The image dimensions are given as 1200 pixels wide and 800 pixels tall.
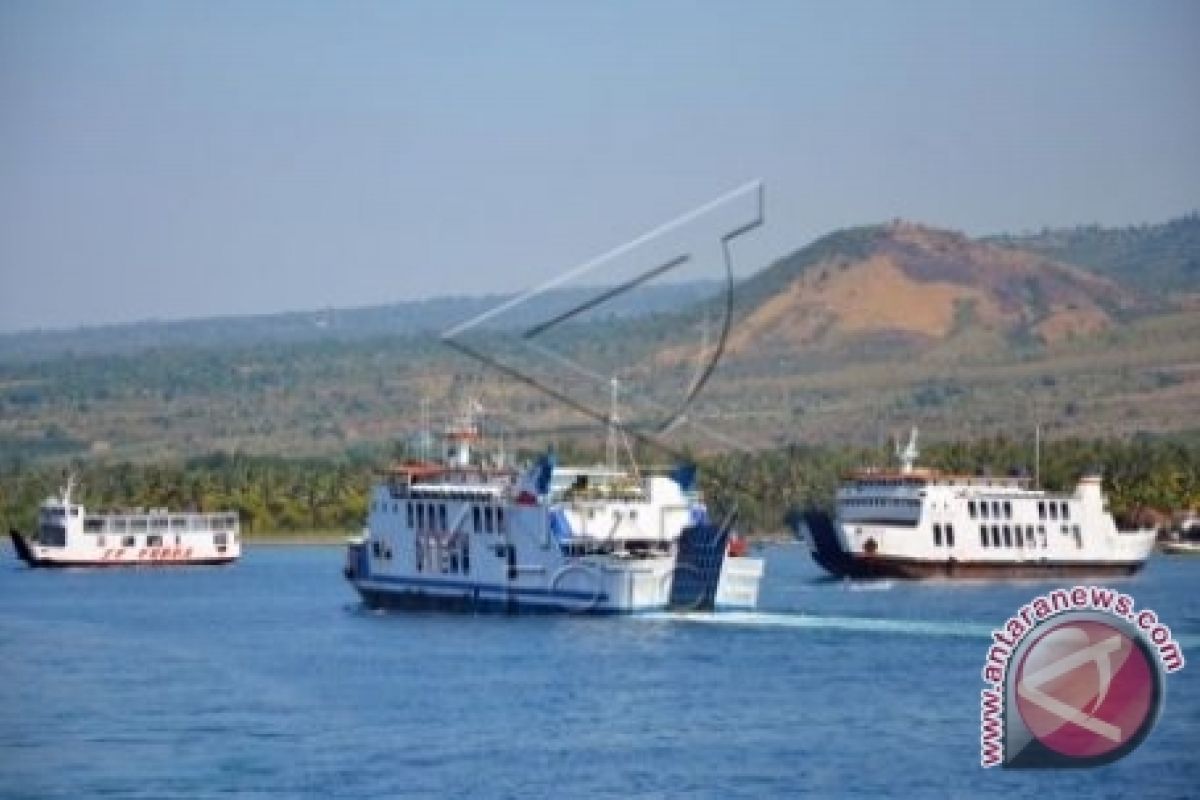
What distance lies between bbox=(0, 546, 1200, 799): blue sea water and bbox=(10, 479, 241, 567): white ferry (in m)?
35.7

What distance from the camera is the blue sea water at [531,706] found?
42.4 metres

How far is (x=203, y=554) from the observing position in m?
116

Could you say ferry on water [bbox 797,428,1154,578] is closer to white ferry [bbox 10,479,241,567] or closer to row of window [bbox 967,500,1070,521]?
row of window [bbox 967,500,1070,521]

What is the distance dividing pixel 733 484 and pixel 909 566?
40.3 metres

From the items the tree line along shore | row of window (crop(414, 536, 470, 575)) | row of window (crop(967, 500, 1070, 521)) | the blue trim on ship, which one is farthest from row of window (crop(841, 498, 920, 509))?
the tree line along shore

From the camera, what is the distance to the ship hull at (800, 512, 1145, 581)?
8938 cm

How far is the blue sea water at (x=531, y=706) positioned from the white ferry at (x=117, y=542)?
117 feet

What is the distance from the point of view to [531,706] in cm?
5200

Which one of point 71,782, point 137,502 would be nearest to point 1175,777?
point 71,782

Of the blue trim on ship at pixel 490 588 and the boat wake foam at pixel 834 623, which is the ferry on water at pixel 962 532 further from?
the boat wake foam at pixel 834 623

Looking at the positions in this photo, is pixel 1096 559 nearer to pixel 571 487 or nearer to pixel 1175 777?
pixel 571 487

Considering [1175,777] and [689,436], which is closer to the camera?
[1175,777]

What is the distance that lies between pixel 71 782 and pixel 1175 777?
48.3 feet

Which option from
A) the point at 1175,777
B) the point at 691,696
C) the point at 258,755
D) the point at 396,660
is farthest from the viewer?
the point at 396,660
